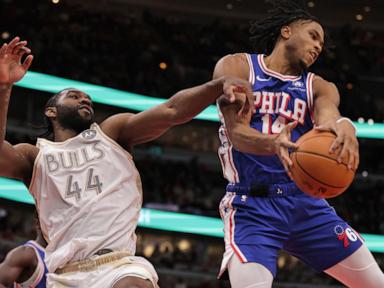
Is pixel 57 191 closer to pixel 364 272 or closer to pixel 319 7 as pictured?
pixel 364 272

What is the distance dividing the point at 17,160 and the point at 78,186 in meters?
0.41

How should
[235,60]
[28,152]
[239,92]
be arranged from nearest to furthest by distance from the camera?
[239,92], [235,60], [28,152]

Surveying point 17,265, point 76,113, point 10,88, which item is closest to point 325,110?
point 76,113

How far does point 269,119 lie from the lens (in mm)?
4492

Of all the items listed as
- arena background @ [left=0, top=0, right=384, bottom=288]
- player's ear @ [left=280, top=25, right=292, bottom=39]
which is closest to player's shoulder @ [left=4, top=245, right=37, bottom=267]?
player's ear @ [left=280, top=25, right=292, bottom=39]

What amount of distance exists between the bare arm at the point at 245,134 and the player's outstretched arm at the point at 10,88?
1112mm

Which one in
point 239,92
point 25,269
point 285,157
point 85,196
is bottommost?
point 25,269

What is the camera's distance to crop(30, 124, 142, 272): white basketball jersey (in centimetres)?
455

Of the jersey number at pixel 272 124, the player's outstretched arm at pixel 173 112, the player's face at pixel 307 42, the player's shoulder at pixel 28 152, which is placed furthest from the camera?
the player's shoulder at pixel 28 152

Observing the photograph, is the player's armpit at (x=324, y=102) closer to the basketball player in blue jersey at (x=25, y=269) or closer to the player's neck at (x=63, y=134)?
the player's neck at (x=63, y=134)

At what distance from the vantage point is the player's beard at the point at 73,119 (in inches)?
195

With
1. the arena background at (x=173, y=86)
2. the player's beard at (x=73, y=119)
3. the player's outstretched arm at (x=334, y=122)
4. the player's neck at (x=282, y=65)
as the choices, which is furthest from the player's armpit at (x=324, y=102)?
the arena background at (x=173, y=86)

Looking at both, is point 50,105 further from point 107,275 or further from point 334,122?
point 334,122

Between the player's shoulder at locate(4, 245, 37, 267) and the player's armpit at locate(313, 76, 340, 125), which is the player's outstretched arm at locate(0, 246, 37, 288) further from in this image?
the player's armpit at locate(313, 76, 340, 125)
